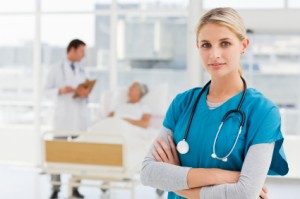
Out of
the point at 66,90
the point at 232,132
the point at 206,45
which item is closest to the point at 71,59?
the point at 66,90

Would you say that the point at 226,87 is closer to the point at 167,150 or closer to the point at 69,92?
the point at 167,150

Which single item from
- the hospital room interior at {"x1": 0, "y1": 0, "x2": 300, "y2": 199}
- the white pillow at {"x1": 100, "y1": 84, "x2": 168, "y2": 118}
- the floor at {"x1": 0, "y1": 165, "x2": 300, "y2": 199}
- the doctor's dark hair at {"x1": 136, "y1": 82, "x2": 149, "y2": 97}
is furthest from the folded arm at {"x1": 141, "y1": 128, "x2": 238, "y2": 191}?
the doctor's dark hair at {"x1": 136, "y1": 82, "x2": 149, "y2": 97}

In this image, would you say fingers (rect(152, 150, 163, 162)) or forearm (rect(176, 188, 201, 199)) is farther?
fingers (rect(152, 150, 163, 162))

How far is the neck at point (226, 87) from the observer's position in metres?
1.45

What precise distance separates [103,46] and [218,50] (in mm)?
5545

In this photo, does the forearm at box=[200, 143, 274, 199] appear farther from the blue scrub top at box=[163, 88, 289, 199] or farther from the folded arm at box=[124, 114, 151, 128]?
the folded arm at box=[124, 114, 151, 128]

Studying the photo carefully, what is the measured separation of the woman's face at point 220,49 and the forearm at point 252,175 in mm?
252

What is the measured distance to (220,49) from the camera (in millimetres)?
1406

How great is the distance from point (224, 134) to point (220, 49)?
25 cm

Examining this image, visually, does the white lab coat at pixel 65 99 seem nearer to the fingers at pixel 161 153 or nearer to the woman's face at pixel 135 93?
the woman's face at pixel 135 93

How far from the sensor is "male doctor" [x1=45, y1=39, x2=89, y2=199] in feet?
17.0

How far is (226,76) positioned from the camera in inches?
56.6

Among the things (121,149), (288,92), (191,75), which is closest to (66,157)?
(121,149)

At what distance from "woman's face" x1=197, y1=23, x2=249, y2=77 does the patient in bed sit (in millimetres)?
3744
